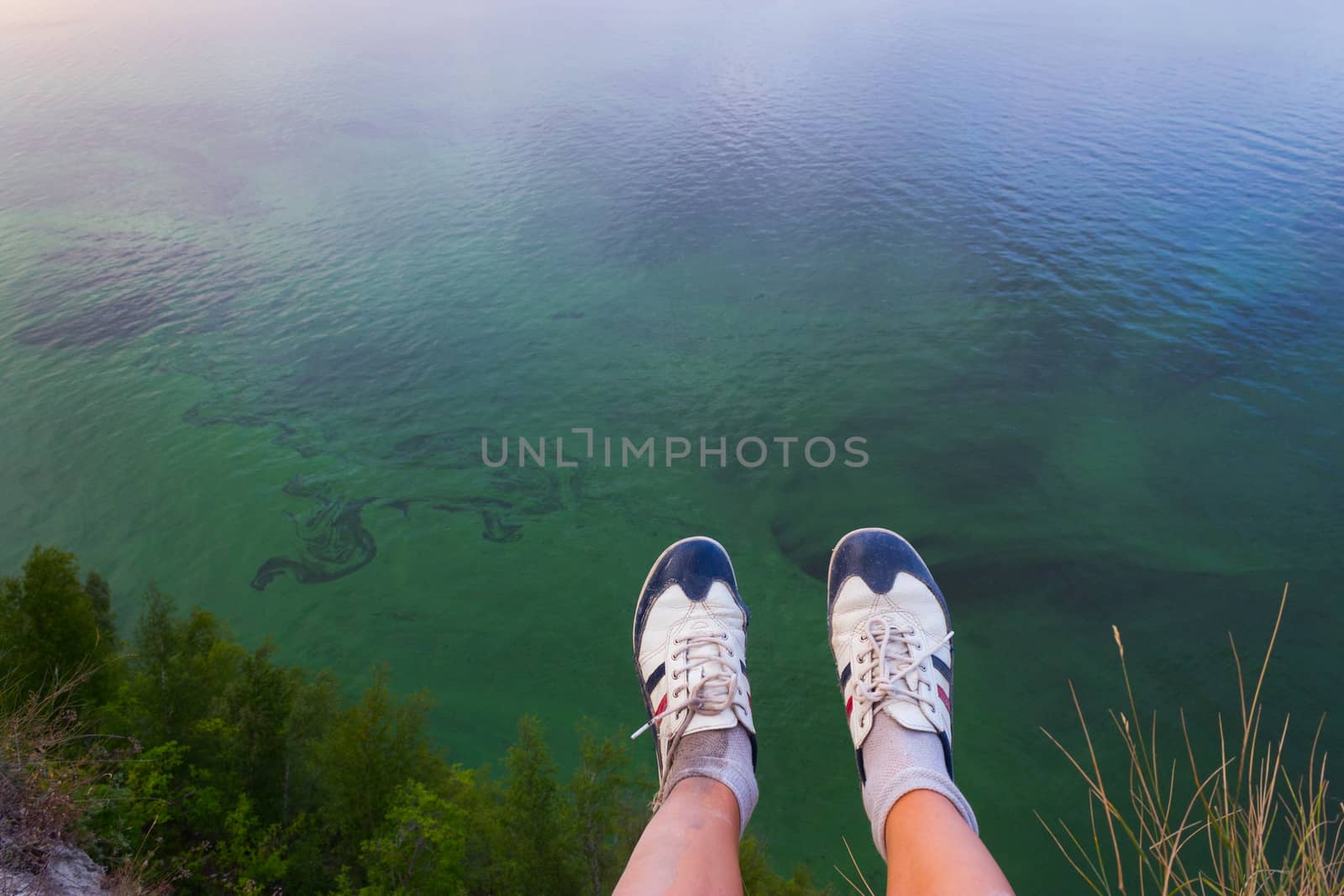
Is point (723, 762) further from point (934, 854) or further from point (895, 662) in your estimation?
point (895, 662)

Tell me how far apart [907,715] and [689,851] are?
1.26 metres

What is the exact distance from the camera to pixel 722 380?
15.8 metres

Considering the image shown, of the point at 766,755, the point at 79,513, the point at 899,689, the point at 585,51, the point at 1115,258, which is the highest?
the point at 585,51

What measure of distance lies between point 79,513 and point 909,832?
50.5ft

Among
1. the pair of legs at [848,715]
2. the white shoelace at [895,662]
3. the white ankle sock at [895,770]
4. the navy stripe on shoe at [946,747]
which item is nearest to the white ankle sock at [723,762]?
the pair of legs at [848,715]

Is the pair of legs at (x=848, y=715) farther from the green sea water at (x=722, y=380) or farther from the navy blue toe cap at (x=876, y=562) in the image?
the green sea water at (x=722, y=380)

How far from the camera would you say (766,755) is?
379 inches

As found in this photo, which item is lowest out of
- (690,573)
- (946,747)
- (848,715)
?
(848,715)

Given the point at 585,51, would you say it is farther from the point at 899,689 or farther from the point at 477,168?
the point at 899,689

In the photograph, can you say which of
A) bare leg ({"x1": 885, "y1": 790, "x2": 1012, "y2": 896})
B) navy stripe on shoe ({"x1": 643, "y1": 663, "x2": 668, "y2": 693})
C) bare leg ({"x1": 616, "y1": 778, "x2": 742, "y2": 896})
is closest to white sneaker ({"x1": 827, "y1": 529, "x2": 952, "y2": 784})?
bare leg ({"x1": 885, "y1": 790, "x2": 1012, "y2": 896})

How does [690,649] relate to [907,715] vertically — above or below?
below

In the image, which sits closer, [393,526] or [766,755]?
[766,755]

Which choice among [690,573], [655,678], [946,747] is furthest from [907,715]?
[690,573]

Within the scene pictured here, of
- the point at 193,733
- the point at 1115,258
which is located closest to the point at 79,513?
the point at 193,733
